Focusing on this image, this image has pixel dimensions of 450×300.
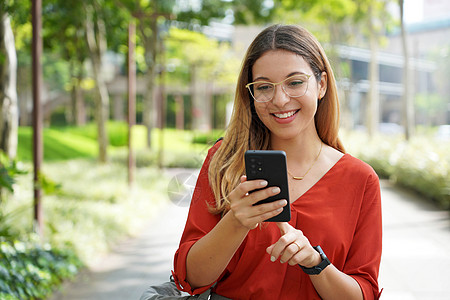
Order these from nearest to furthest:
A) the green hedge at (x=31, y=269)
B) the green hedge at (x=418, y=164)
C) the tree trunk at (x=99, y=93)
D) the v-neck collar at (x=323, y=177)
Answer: the v-neck collar at (x=323, y=177) → the green hedge at (x=31, y=269) → the green hedge at (x=418, y=164) → the tree trunk at (x=99, y=93)

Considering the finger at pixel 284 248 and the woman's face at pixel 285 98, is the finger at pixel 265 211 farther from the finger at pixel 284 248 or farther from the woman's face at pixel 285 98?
the woman's face at pixel 285 98

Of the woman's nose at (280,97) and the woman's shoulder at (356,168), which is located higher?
the woman's nose at (280,97)

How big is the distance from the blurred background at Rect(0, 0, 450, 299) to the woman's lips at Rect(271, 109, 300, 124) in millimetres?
393

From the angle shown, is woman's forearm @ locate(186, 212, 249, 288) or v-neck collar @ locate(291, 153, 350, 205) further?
v-neck collar @ locate(291, 153, 350, 205)

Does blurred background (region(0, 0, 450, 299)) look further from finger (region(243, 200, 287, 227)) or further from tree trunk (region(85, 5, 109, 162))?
finger (region(243, 200, 287, 227))

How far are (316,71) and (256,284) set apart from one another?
31.9 inches

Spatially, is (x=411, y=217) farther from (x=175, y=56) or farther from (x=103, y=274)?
(x=175, y=56)

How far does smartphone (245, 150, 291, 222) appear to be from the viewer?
1.49m

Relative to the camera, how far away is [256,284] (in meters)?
1.82

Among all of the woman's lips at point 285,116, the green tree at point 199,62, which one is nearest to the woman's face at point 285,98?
the woman's lips at point 285,116

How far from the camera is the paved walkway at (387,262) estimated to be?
5.16 meters

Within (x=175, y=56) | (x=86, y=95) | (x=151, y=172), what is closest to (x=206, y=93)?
(x=86, y=95)

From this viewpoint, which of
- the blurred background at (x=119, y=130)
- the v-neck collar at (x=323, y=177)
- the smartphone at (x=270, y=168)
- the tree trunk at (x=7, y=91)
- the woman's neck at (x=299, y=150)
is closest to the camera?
the smartphone at (x=270, y=168)

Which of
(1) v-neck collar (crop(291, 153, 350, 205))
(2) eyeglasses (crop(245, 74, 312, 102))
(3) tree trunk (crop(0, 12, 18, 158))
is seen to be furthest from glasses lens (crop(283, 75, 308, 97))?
(3) tree trunk (crop(0, 12, 18, 158))
